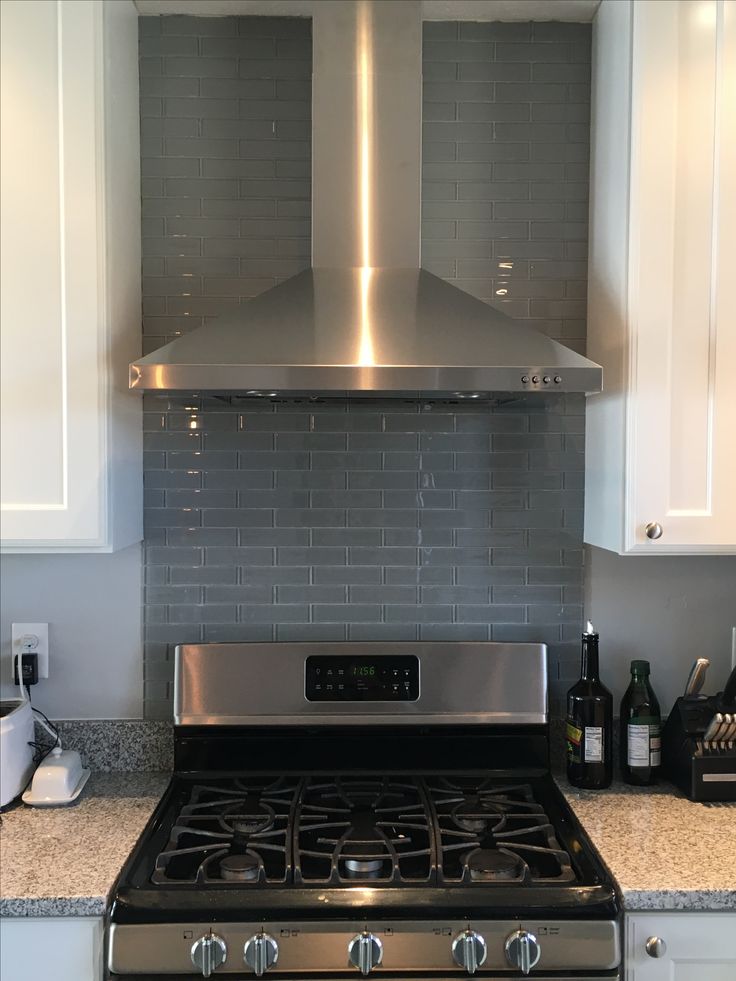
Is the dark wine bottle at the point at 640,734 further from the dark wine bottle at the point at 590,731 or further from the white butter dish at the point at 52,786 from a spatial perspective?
the white butter dish at the point at 52,786

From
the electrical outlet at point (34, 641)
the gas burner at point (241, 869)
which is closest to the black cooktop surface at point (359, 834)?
the gas burner at point (241, 869)

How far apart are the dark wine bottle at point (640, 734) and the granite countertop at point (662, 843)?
0.03 metres

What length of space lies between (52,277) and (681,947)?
1.68m

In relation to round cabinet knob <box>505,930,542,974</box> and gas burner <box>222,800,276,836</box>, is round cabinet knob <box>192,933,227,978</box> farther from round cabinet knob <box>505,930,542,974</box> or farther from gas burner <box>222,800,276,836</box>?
round cabinet knob <box>505,930,542,974</box>

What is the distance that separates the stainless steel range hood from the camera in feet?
4.86

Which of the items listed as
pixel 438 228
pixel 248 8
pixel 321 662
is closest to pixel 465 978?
pixel 321 662

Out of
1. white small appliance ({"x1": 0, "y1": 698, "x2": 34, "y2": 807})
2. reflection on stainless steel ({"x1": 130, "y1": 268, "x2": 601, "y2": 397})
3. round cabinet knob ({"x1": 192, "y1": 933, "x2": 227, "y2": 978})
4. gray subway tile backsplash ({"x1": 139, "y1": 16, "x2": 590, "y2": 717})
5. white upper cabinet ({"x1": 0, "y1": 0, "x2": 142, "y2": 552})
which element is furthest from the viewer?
gray subway tile backsplash ({"x1": 139, "y1": 16, "x2": 590, "y2": 717})

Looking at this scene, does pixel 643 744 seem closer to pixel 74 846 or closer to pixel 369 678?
pixel 369 678

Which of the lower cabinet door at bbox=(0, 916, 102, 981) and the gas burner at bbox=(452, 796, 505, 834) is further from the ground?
the gas burner at bbox=(452, 796, 505, 834)

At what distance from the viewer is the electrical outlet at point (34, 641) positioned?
198cm

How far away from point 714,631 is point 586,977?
0.92 m

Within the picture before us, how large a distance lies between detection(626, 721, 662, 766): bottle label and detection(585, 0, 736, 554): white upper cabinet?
1.37ft

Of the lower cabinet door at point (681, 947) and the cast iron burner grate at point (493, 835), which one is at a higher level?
the cast iron burner grate at point (493, 835)

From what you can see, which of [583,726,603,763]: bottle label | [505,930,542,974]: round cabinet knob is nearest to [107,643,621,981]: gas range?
[505,930,542,974]: round cabinet knob
